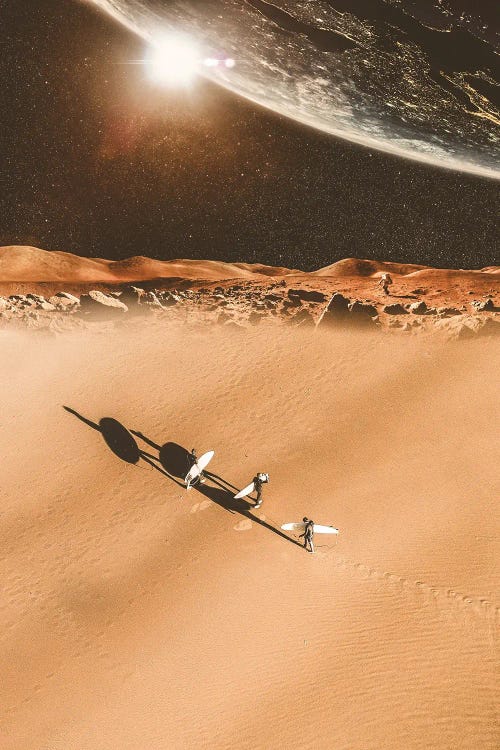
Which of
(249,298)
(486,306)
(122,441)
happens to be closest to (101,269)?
(249,298)

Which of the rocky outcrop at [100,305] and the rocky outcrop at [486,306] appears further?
the rocky outcrop at [100,305]

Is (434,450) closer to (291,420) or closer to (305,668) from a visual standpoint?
(291,420)

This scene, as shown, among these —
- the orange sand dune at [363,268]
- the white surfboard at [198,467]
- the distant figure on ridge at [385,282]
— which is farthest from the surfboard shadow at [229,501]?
the orange sand dune at [363,268]

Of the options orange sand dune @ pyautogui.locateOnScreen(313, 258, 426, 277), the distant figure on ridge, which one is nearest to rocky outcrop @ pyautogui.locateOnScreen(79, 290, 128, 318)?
orange sand dune @ pyautogui.locateOnScreen(313, 258, 426, 277)

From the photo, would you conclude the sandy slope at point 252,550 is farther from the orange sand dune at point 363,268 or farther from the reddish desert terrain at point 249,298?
the orange sand dune at point 363,268

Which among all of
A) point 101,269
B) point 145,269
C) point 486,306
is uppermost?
point 486,306

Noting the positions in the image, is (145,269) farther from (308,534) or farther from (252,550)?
(308,534)

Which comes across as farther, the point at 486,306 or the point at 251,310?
the point at 251,310
